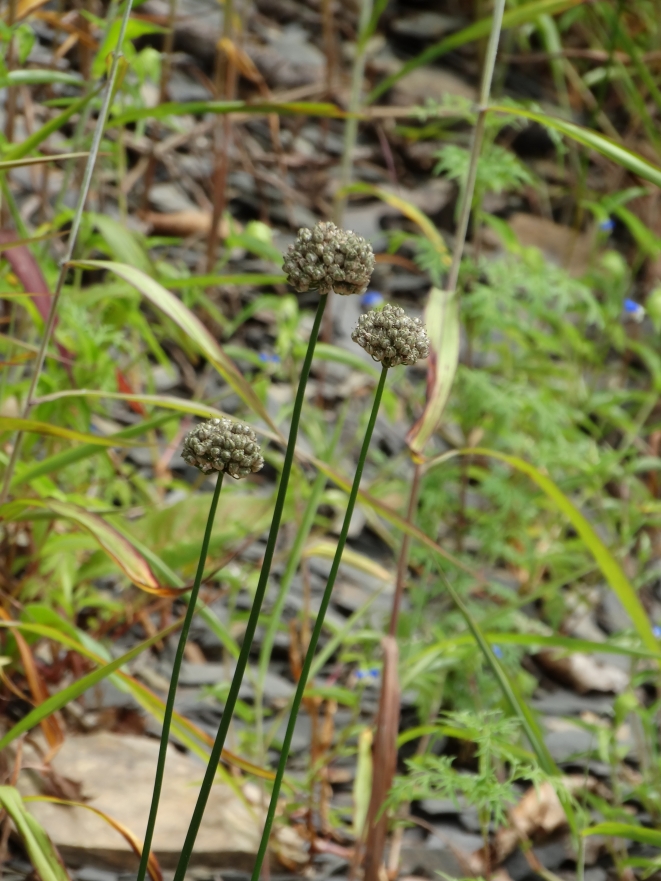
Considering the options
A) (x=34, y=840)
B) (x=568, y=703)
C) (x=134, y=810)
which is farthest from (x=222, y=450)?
(x=568, y=703)

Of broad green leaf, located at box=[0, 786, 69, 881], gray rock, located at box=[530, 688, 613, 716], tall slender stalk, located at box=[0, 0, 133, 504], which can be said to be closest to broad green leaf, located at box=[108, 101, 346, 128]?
tall slender stalk, located at box=[0, 0, 133, 504]

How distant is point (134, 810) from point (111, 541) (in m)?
0.51

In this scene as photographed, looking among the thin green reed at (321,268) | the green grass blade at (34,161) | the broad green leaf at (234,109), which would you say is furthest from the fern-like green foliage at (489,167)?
the thin green reed at (321,268)

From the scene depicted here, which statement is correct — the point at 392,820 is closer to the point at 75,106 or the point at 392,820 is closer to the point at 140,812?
the point at 140,812

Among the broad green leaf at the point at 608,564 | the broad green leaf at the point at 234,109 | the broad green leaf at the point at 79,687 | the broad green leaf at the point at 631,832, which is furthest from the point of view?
the broad green leaf at the point at 234,109

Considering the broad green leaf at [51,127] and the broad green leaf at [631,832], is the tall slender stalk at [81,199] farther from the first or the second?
the broad green leaf at [631,832]

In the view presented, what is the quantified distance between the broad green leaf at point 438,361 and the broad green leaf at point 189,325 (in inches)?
5.6

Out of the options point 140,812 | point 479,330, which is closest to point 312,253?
point 140,812

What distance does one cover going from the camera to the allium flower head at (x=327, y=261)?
609mm

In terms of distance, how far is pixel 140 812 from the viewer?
1283 millimetres

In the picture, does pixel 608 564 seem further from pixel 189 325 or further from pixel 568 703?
pixel 568 703

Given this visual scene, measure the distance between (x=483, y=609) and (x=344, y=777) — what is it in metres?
0.39

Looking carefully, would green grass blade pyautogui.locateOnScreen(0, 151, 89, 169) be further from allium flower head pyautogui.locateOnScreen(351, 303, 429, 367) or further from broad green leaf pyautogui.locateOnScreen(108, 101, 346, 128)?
allium flower head pyautogui.locateOnScreen(351, 303, 429, 367)

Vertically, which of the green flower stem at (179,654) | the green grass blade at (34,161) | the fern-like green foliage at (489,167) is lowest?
the green flower stem at (179,654)
